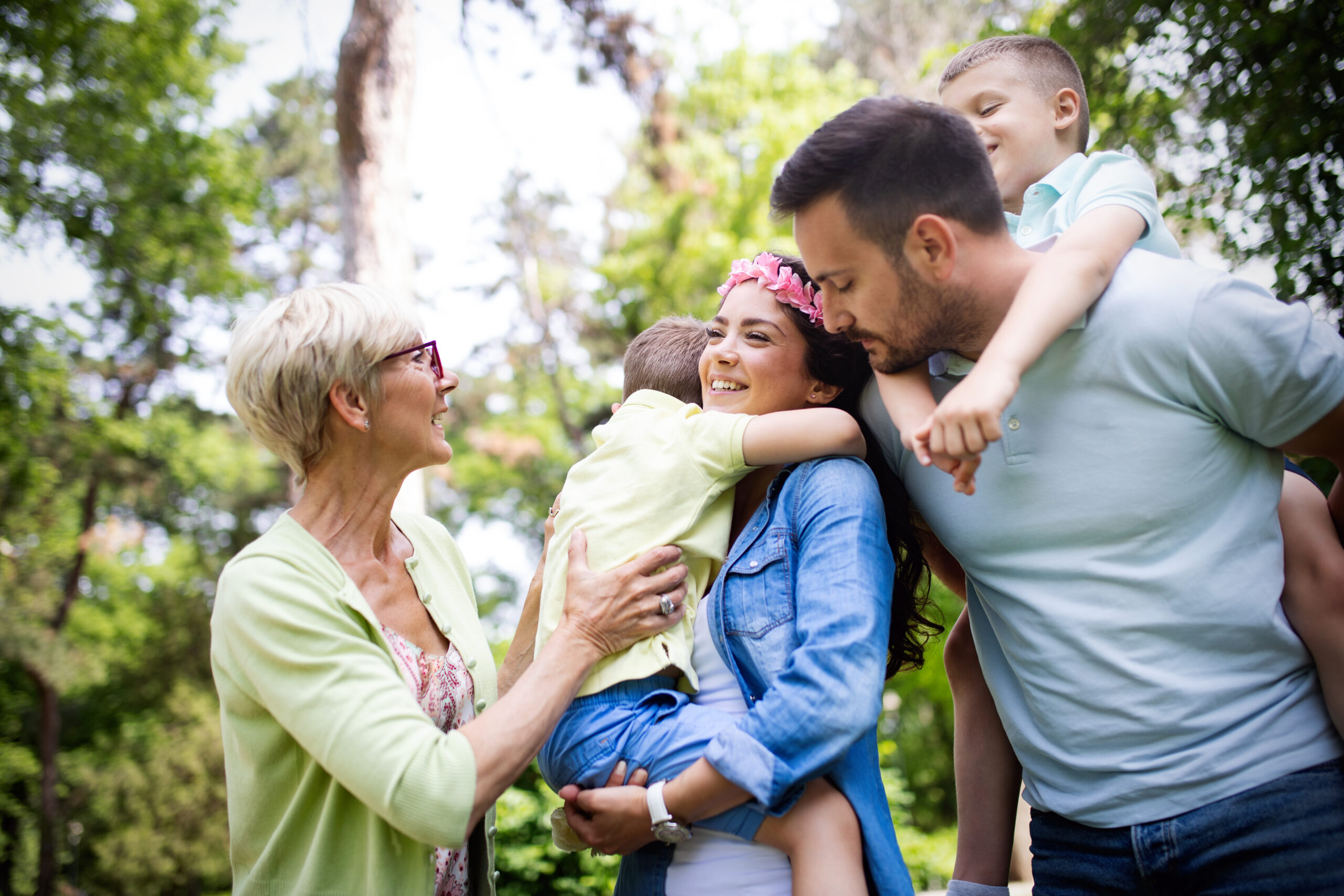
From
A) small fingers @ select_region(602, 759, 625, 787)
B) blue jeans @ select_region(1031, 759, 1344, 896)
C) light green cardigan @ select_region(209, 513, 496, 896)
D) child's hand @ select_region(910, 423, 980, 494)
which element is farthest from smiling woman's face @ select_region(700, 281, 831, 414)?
blue jeans @ select_region(1031, 759, 1344, 896)

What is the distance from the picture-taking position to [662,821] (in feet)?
5.47

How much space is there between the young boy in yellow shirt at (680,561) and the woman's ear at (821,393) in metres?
0.22

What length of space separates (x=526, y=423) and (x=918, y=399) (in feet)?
50.2

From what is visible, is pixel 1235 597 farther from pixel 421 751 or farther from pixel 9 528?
pixel 9 528

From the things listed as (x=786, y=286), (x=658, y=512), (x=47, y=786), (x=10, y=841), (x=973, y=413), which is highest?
(x=786, y=286)

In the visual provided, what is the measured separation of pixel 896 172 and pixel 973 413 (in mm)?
521

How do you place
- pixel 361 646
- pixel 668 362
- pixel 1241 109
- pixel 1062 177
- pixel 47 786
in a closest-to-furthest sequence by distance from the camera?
pixel 361 646 < pixel 1062 177 < pixel 668 362 < pixel 1241 109 < pixel 47 786

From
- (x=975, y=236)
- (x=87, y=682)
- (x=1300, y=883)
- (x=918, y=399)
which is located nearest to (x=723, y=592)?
(x=918, y=399)

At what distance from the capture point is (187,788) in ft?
45.1

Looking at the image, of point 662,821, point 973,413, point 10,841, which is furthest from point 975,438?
point 10,841

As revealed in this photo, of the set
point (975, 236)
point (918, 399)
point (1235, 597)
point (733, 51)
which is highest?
point (733, 51)

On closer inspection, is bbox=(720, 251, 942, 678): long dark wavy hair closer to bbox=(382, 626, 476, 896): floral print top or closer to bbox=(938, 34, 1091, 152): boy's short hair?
bbox=(938, 34, 1091, 152): boy's short hair

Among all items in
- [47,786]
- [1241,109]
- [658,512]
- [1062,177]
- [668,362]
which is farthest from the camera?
[47,786]

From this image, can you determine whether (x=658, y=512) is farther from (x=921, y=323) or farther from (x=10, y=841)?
(x=10, y=841)
